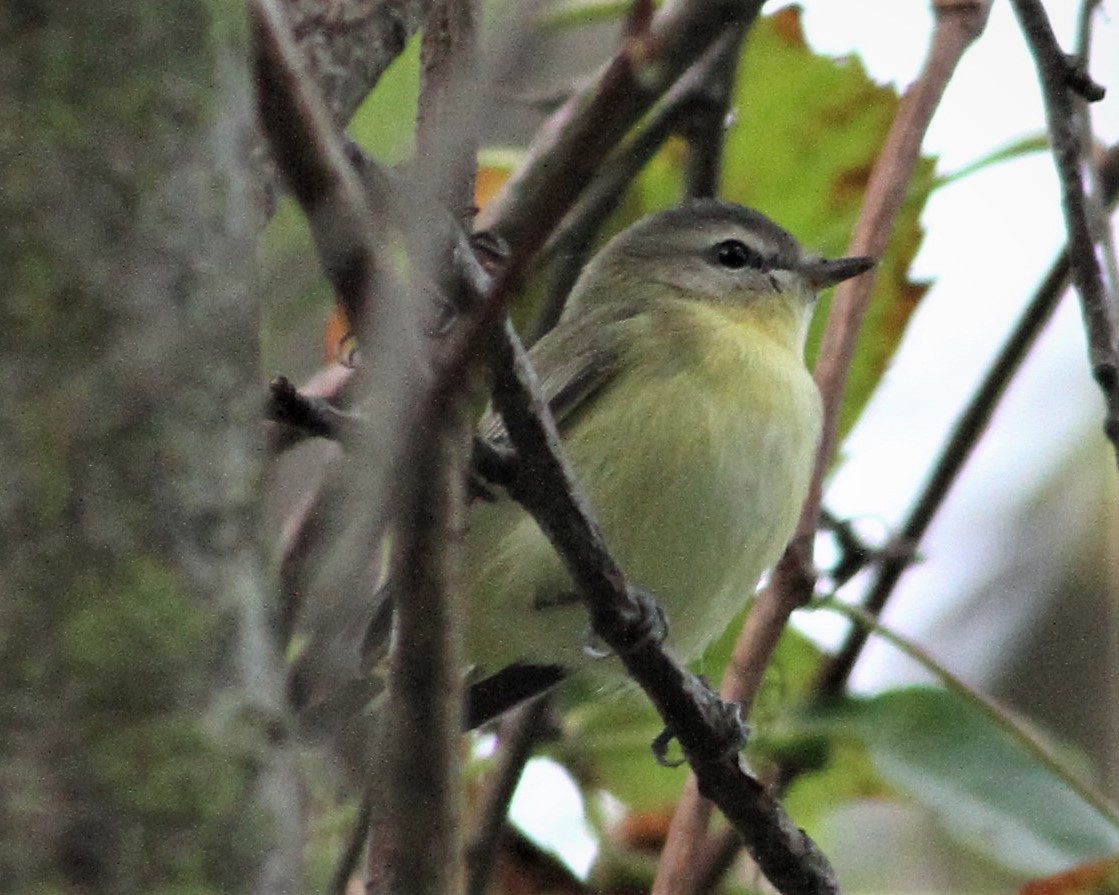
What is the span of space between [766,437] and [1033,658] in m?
3.70

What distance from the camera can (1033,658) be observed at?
21.1 ft

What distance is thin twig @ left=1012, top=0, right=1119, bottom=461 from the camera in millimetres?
2168

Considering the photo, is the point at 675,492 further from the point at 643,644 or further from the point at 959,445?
the point at 643,644

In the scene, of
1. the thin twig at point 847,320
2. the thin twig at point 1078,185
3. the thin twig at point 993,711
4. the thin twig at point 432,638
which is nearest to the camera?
the thin twig at point 432,638

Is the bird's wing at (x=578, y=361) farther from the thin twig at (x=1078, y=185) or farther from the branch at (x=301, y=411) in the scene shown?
the branch at (x=301, y=411)

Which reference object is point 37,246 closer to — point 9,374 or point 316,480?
point 9,374

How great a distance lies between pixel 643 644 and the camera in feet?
7.34

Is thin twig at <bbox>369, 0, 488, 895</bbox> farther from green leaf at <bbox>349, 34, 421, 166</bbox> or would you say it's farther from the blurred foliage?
green leaf at <bbox>349, 34, 421, 166</bbox>

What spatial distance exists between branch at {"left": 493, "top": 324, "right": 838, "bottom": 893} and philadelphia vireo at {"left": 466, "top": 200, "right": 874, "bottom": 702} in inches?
25.4

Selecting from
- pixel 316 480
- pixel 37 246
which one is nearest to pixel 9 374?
pixel 37 246

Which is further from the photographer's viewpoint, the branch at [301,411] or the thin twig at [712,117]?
the thin twig at [712,117]

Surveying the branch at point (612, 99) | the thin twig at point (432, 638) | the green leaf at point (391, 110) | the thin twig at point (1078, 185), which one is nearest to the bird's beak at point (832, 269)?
the thin twig at point (1078, 185)

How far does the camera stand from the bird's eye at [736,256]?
3744mm

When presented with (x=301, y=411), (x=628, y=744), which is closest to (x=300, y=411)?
(x=301, y=411)
